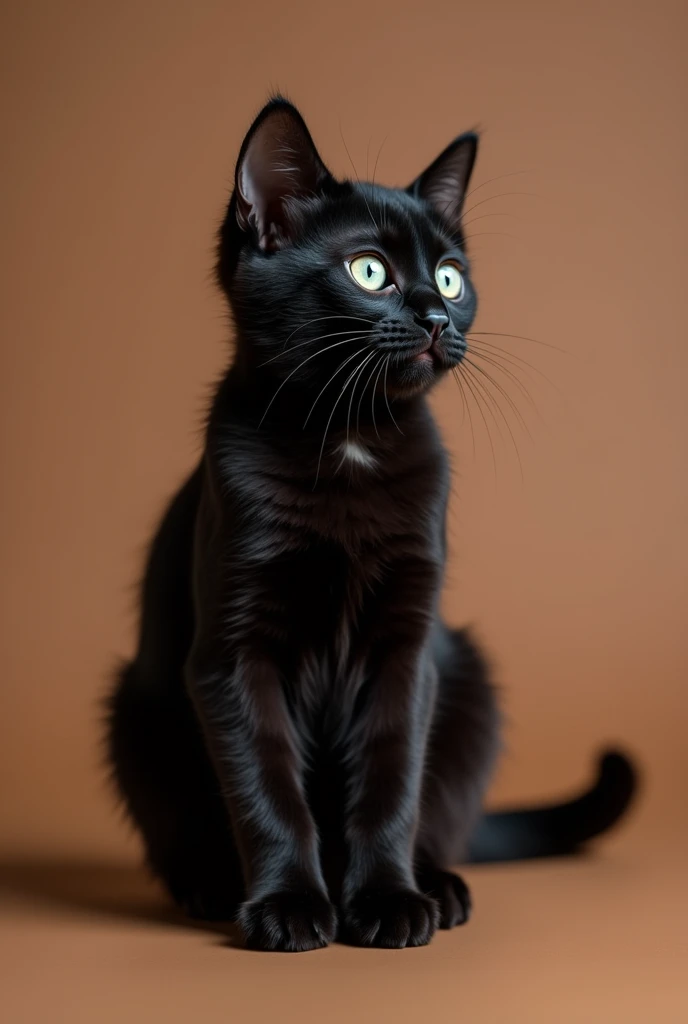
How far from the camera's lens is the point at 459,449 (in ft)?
11.0

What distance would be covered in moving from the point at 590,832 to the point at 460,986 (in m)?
Result: 0.88

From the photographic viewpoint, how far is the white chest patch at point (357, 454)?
7.09 ft

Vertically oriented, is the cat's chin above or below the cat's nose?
below

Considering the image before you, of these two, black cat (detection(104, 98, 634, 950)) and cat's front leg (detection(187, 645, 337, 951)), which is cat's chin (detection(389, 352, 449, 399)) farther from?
cat's front leg (detection(187, 645, 337, 951))

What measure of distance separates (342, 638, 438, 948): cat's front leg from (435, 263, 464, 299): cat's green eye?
1.80 ft

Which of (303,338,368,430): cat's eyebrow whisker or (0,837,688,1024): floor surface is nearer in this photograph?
(0,837,688,1024): floor surface

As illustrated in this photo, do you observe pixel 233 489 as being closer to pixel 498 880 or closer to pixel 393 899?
pixel 393 899

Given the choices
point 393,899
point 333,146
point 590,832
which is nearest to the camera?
point 393,899

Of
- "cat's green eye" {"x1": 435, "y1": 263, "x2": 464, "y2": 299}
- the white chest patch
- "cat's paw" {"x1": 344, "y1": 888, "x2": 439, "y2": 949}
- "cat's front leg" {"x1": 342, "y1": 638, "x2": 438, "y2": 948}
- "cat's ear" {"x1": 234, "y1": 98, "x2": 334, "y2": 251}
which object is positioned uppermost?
"cat's ear" {"x1": 234, "y1": 98, "x2": 334, "y2": 251}

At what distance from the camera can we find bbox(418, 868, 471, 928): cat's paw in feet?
7.05

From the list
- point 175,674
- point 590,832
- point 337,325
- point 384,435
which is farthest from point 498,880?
point 337,325

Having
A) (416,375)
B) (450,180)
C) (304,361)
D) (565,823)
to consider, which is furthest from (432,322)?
(565,823)

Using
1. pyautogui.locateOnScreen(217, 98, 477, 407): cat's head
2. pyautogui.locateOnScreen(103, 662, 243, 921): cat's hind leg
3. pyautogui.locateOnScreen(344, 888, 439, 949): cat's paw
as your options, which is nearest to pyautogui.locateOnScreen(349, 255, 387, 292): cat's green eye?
pyautogui.locateOnScreen(217, 98, 477, 407): cat's head

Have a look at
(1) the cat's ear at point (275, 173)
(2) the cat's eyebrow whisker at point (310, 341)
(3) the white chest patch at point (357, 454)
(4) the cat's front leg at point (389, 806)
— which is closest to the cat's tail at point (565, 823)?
(4) the cat's front leg at point (389, 806)
